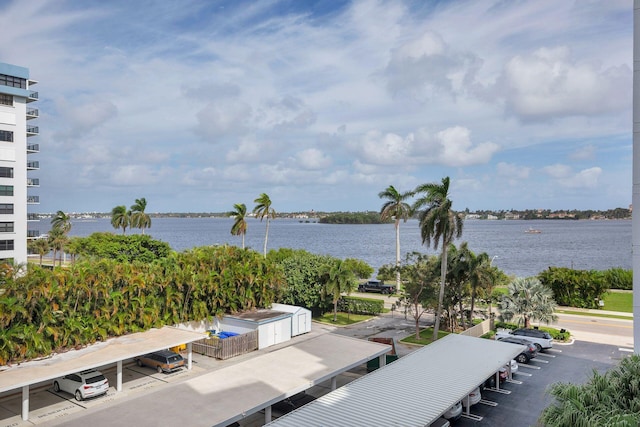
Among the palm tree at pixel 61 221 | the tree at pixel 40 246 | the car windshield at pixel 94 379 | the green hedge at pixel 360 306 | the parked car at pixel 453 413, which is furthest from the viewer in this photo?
the palm tree at pixel 61 221

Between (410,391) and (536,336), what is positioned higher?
(410,391)

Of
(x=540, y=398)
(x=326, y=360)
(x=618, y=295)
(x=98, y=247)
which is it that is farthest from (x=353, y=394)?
(x=98, y=247)

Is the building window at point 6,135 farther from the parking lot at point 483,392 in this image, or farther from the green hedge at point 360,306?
the green hedge at point 360,306

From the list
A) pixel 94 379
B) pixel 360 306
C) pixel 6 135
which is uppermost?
pixel 6 135

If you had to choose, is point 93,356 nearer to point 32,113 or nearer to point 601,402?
point 601,402

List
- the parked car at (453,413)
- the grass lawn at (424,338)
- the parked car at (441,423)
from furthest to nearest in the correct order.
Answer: the grass lawn at (424,338) → the parked car at (453,413) → the parked car at (441,423)

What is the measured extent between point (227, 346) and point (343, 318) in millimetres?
15138

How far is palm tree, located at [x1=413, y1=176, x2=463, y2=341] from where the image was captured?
3058 cm

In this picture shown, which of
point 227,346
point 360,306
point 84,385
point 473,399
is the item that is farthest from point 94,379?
point 360,306

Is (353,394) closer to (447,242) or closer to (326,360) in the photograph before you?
(326,360)

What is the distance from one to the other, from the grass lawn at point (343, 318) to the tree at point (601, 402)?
29359 mm

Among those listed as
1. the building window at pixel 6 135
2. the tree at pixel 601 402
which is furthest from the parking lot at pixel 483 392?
the building window at pixel 6 135

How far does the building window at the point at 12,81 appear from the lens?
57.8 m

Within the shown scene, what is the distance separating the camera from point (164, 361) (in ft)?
84.8
